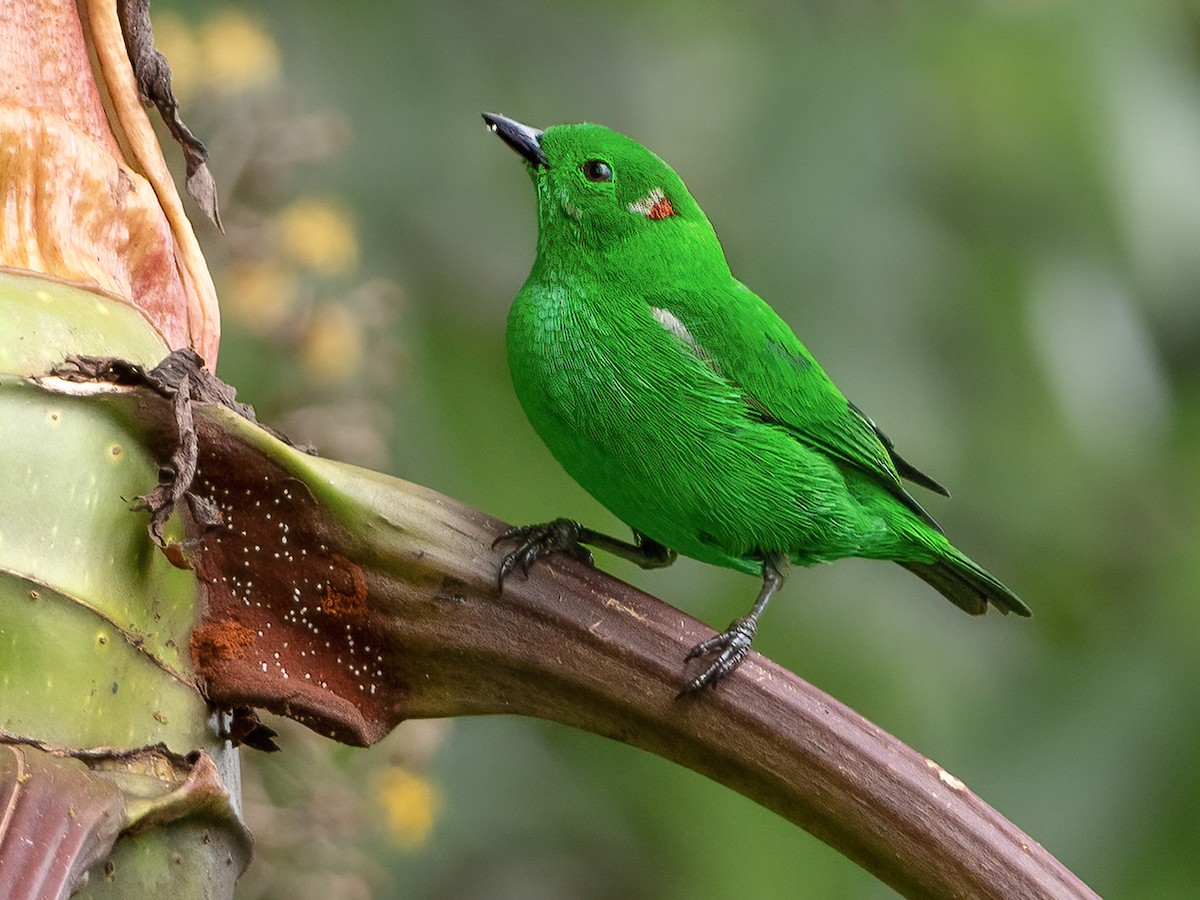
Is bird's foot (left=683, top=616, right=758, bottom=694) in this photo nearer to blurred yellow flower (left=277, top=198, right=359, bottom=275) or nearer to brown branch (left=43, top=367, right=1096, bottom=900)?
brown branch (left=43, top=367, right=1096, bottom=900)

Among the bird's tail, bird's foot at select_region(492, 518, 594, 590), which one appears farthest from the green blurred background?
bird's foot at select_region(492, 518, 594, 590)

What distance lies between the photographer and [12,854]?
832 millimetres

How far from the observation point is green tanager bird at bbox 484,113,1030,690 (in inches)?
71.5

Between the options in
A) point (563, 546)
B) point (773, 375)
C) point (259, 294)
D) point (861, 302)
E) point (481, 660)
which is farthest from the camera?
point (861, 302)

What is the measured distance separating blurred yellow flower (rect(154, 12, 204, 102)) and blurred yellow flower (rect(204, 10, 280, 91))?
0.02 metres

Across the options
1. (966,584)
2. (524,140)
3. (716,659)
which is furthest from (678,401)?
(716,659)

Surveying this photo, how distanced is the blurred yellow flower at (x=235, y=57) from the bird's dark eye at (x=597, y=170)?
48 cm

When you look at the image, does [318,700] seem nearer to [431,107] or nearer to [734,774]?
[734,774]

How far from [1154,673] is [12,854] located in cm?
290

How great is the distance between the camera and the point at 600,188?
2.16 meters

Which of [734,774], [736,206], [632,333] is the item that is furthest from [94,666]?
[736,206]

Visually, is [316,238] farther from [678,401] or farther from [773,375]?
[773,375]

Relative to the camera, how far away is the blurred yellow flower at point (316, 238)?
2016 millimetres

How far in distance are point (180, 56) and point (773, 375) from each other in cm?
95
